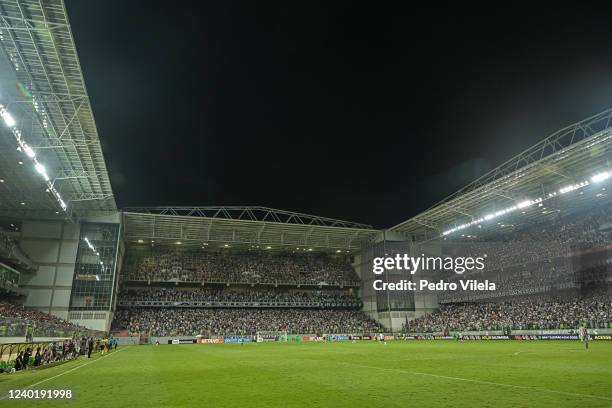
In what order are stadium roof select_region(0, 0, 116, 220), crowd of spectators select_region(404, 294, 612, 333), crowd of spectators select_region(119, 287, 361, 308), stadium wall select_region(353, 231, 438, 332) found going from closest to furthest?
stadium roof select_region(0, 0, 116, 220), crowd of spectators select_region(404, 294, 612, 333), crowd of spectators select_region(119, 287, 361, 308), stadium wall select_region(353, 231, 438, 332)

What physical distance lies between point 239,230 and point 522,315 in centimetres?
4243

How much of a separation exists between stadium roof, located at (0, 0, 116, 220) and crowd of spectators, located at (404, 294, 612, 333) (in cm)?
4788

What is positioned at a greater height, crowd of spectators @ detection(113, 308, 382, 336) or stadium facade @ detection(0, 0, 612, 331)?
stadium facade @ detection(0, 0, 612, 331)

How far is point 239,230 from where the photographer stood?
67.2 metres

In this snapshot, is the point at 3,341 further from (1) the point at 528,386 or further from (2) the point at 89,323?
(2) the point at 89,323

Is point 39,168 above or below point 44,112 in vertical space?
below

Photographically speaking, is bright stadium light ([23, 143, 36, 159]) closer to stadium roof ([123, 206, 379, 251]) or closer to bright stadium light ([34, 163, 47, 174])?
bright stadium light ([34, 163, 47, 174])

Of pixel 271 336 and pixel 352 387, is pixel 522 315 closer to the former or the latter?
pixel 271 336

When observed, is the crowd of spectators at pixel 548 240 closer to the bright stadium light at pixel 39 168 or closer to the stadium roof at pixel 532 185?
the stadium roof at pixel 532 185

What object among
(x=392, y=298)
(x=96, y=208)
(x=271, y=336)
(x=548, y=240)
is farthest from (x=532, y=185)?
(x=96, y=208)

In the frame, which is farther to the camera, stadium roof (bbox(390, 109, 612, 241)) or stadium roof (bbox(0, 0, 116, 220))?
stadium roof (bbox(390, 109, 612, 241))

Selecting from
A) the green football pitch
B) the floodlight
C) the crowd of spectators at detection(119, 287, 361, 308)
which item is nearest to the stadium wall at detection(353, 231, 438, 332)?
the crowd of spectators at detection(119, 287, 361, 308)

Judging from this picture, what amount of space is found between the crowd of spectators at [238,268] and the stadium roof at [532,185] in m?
18.0

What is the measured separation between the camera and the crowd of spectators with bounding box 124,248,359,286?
69500mm
